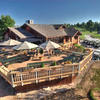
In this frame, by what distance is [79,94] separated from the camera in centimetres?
711

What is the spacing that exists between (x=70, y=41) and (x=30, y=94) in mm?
17310

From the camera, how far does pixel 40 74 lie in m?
7.15

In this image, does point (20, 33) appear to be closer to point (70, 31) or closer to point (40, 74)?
point (70, 31)

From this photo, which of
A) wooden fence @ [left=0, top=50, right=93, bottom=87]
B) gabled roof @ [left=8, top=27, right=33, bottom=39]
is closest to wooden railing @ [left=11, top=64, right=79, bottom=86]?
wooden fence @ [left=0, top=50, right=93, bottom=87]

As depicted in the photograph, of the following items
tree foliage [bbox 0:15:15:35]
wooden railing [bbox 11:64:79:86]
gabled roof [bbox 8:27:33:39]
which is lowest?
wooden railing [bbox 11:64:79:86]

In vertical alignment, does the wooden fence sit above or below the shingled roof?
below

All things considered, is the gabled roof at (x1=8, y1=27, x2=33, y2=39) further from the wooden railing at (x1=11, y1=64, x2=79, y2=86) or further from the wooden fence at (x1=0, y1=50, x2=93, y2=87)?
the wooden railing at (x1=11, y1=64, x2=79, y2=86)

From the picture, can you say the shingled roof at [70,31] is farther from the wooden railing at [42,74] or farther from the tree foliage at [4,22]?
the tree foliage at [4,22]

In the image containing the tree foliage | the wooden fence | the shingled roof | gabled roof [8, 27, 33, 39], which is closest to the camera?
the wooden fence

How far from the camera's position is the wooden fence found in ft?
21.8

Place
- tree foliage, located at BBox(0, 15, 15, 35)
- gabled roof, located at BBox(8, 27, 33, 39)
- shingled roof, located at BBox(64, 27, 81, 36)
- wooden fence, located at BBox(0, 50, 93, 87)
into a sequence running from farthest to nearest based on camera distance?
tree foliage, located at BBox(0, 15, 15, 35)
shingled roof, located at BBox(64, 27, 81, 36)
gabled roof, located at BBox(8, 27, 33, 39)
wooden fence, located at BBox(0, 50, 93, 87)

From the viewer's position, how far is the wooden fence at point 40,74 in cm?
664

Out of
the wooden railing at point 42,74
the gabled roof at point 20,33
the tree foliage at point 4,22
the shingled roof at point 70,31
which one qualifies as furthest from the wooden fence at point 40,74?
the tree foliage at point 4,22

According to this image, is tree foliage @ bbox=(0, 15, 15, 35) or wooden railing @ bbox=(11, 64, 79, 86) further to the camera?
tree foliage @ bbox=(0, 15, 15, 35)
